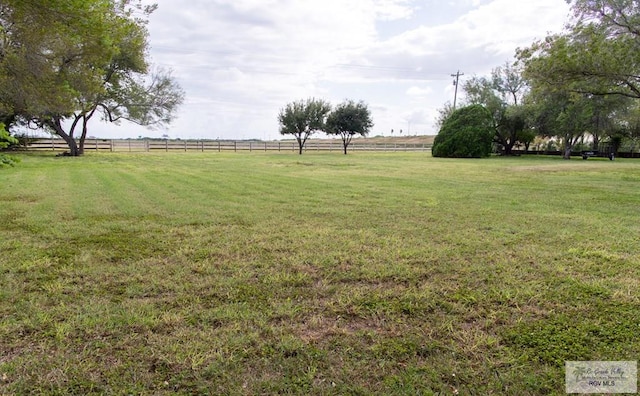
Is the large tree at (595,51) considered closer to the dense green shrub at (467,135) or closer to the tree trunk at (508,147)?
the dense green shrub at (467,135)

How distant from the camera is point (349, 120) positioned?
113ft

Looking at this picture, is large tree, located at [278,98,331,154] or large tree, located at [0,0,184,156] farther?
large tree, located at [278,98,331,154]

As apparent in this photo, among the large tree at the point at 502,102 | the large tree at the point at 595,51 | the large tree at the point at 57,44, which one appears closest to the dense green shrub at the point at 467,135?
the large tree at the point at 502,102

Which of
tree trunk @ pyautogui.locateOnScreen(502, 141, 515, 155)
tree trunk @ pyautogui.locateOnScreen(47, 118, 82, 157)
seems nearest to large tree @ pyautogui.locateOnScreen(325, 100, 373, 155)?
tree trunk @ pyautogui.locateOnScreen(502, 141, 515, 155)

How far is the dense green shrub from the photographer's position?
29203 millimetres

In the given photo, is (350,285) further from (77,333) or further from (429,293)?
(77,333)

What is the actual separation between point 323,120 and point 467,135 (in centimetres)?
1219

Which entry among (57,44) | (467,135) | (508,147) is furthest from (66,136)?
(508,147)

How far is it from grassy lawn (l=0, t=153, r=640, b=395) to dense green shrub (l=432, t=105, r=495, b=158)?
81.1 ft

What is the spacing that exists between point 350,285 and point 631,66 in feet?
42.8

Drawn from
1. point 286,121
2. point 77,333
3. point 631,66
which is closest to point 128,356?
point 77,333

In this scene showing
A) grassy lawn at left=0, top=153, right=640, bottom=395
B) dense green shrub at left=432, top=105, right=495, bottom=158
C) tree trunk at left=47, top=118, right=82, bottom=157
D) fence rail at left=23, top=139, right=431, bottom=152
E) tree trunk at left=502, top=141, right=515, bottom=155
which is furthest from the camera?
tree trunk at left=502, top=141, right=515, bottom=155

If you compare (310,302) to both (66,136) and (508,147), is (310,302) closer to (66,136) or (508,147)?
(66,136)

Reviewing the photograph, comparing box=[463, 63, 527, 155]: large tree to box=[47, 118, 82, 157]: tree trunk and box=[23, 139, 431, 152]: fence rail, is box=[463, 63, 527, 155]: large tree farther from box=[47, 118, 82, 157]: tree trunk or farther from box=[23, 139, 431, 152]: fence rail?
box=[47, 118, 82, 157]: tree trunk
